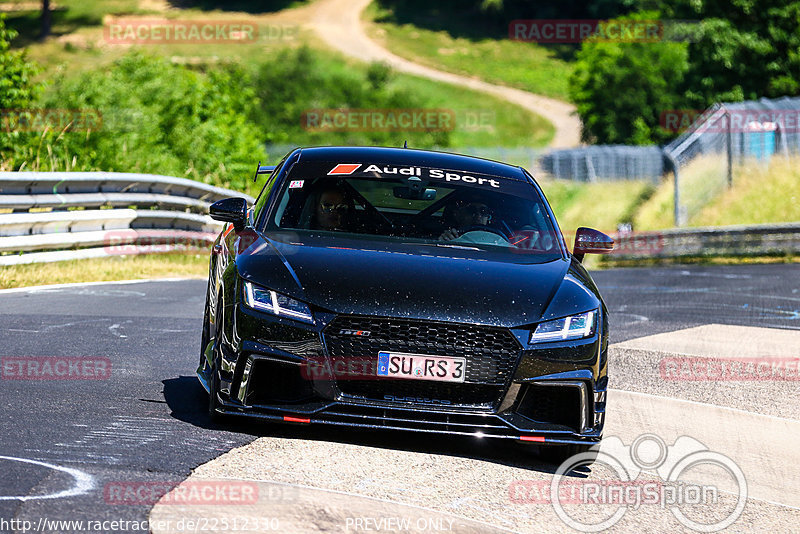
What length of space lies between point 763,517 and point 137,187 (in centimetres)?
1274

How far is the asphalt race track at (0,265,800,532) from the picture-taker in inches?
193

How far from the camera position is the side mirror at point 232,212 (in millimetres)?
6918

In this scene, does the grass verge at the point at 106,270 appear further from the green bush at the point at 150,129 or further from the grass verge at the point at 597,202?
the grass verge at the point at 597,202

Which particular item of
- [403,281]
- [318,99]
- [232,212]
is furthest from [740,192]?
[318,99]

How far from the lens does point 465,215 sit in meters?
7.07

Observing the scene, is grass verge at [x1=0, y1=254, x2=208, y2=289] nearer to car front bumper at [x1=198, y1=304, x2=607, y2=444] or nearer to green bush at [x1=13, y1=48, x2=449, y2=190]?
green bush at [x1=13, y1=48, x2=449, y2=190]

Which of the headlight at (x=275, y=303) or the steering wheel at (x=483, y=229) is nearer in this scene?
the headlight at (x=275, y=303)

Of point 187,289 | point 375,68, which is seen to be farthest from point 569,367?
point 375,68

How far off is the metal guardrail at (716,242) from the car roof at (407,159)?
1895 cm

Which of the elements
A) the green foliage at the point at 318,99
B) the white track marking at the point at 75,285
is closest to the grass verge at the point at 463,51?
the green foliage at the point at 318,99

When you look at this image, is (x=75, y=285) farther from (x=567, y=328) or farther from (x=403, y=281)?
(x=567, y=328)

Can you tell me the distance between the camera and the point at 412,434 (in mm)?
6461

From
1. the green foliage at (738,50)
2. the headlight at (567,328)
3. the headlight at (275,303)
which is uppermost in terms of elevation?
the headlight at (275,303)

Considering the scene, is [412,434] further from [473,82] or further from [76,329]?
[473,82]
